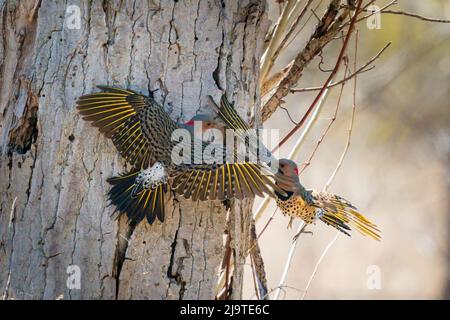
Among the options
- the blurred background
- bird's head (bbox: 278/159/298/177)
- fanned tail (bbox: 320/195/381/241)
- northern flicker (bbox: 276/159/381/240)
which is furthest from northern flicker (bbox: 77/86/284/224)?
the blurred background

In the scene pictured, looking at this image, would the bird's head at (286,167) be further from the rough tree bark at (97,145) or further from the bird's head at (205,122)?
the bird's head at (205,122)

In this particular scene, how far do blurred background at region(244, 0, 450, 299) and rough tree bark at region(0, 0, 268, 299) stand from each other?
5421 mm

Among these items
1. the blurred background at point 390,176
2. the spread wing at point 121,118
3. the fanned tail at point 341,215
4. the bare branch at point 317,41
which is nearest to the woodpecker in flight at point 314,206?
the fanned tail at point 341,215

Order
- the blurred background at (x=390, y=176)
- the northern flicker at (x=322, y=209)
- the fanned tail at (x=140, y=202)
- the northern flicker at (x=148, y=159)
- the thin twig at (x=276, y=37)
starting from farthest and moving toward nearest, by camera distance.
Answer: the blurred background at (x=390, y=176), the thin twig at (x=276, y=37), the northern flicker at (x=322, y=209), the fanned tail at (x=140, y=202), the northern flicker at (x=148, y=159)

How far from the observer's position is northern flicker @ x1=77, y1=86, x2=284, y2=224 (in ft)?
10.4

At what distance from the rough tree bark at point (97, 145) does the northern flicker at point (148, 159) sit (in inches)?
3.8

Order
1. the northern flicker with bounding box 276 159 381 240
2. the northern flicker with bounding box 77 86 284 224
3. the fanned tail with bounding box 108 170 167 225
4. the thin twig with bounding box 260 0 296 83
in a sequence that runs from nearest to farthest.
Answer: the northern flicker with bounding box 77 86 284 224, the fanned tail with bounding box 108 170 167 225, the northern flicker with bounding box 276 159 381 240, the thin twig with bounding box 260 0 296 83

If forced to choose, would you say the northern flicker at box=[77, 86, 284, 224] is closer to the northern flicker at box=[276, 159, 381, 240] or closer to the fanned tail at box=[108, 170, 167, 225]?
the fanned tail at box=[108, 170, 167, 225]

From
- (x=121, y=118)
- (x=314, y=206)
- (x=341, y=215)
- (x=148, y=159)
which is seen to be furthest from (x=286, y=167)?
(x=121, y=118)

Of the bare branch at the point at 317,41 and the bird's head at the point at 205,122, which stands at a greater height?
the bare branch at the point at 317,41

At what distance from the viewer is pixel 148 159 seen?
335 cm

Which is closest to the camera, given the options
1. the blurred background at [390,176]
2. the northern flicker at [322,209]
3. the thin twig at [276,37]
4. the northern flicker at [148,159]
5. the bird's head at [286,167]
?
the northern flicker at [148,159]

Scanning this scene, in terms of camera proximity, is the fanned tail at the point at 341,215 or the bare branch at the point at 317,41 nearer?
the fanned tail at the point at 341,215

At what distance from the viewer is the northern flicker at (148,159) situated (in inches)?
125
